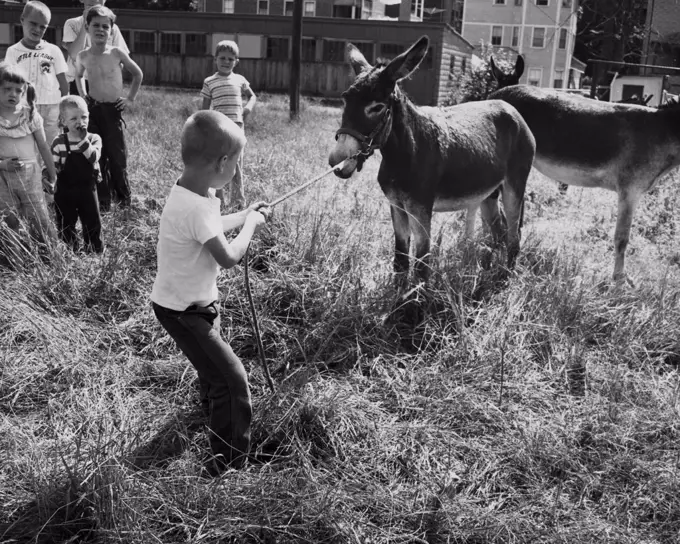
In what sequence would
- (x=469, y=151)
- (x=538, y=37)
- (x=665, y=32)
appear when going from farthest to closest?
(x=538, y=37) → (x=665, y=32) → (x=469, y=151)

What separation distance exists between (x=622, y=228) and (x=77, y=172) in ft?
15.0

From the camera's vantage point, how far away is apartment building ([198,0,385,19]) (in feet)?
121

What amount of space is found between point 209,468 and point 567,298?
2816mm

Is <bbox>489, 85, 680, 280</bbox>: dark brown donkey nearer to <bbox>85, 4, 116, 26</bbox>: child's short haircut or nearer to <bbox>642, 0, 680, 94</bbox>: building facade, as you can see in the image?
<bbox>85, 4, 116, 26</bbox>: child's short haircut

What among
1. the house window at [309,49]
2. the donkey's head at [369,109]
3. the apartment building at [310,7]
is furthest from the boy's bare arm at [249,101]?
the apartment building at [310,7]

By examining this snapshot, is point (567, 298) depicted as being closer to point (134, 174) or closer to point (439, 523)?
point (439, 523)

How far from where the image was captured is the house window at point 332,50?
33562 mm

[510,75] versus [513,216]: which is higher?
[510,75]

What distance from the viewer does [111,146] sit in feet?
23.2

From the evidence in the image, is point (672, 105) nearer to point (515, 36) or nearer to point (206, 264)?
point (206, 264)

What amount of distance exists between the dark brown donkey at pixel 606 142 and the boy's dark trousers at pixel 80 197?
3.91 metres

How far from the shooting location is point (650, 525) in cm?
318

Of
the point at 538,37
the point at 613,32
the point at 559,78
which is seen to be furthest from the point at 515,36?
the point at 613,32

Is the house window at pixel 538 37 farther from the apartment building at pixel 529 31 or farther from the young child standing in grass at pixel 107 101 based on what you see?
the young child standing in grass at pixel 107 101
